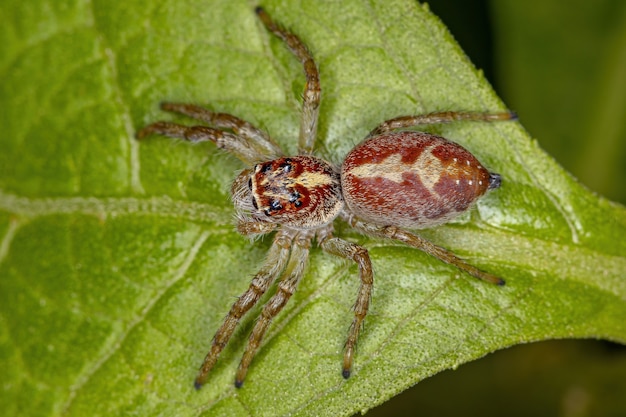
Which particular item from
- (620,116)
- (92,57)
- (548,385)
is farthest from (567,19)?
(92,57)

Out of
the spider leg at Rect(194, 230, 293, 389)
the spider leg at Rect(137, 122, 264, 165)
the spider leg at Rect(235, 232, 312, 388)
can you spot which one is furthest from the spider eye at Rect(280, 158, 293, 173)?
the spider leg at Rect(235, 232, 312, 388)

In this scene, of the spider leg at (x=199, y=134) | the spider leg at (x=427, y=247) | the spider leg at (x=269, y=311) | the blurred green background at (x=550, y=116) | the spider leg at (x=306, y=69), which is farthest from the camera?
the blurred green background at (x=550, y=116)

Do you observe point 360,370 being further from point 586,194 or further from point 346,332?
point 586,194

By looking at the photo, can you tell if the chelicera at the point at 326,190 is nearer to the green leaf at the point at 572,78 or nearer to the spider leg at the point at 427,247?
the spider leg at the point at 427,247

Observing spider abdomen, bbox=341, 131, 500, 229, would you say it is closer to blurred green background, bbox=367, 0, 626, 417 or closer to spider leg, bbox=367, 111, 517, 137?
spider leg, bbox=367, 111, 517, 137

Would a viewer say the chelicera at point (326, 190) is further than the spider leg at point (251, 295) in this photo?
No

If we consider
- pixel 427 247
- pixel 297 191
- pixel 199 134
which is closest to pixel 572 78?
pixel 427 247

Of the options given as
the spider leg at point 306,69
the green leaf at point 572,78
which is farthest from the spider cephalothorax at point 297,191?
the green leaf at point 572,78

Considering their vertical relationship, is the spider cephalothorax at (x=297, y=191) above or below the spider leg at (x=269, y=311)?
above
